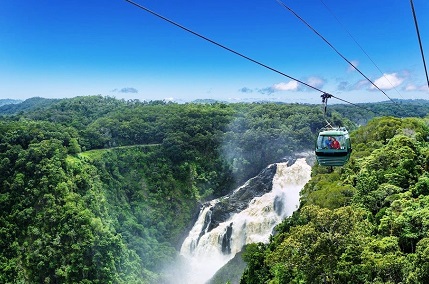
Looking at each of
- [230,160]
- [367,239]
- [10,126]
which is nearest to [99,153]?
[10,126]

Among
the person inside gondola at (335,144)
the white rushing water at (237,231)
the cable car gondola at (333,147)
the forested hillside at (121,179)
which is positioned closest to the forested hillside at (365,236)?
the cable car gondola at (333,147)

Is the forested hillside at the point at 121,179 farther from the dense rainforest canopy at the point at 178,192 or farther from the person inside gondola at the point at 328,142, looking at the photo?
the person inside gondola at the point at 328,142

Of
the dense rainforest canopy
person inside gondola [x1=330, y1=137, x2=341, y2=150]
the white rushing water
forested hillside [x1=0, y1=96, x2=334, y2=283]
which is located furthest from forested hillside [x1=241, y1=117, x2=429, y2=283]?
forested hillside [x1=0, y1=96, x2=334, y2=283]

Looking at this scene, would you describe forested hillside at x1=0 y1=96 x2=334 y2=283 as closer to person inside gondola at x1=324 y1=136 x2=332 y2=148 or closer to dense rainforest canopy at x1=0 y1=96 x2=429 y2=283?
dense rainforest canopy at x1=0 y1=96 x2=429 y2=283

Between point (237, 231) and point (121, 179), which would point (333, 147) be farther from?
point (121, 179)

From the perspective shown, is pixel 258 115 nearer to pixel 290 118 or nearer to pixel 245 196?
pixel 290 118
